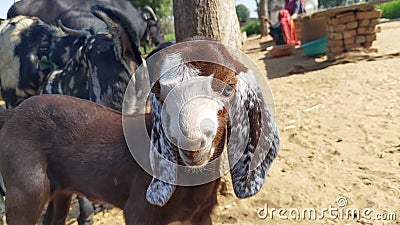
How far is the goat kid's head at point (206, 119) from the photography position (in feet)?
5.28

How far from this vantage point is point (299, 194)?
132 inches

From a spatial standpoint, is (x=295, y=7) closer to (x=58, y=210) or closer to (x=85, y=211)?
(x=85, y=211)

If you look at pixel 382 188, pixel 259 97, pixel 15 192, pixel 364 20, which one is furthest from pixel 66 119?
pixel 364 20

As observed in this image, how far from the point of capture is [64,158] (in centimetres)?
249

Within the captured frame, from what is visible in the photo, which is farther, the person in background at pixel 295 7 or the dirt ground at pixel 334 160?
the person in background at pixel 295 7

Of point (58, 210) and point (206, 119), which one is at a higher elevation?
point (206, 119)

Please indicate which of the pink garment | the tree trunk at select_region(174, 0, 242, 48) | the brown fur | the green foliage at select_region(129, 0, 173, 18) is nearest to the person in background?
the pink garment

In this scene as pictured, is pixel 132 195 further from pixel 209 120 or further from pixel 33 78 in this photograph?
pixel 33 78

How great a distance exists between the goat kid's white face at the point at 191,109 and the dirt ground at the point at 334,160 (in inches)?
64.7

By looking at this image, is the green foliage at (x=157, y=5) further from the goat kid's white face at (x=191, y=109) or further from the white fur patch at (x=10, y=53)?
the goat kid's white face at (x=191, y=109)

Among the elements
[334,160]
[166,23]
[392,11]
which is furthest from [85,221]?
[166,23]

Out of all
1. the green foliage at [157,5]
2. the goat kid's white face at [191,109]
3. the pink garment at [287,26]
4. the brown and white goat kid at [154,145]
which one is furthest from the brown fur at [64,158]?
the green foliage at [157,5]

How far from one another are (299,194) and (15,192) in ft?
6.72

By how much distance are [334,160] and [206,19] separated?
1714 mm
